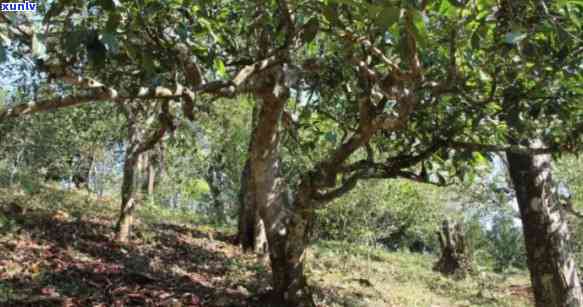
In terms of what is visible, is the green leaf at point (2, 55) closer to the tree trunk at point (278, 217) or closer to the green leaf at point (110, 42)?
the green leaf at point (110, 42)

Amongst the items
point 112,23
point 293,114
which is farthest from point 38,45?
point 293,114

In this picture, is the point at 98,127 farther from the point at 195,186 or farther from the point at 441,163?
the point at 441,163

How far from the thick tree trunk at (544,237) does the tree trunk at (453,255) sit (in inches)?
401

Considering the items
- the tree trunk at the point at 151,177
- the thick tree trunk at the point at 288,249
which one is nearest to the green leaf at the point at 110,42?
the thick tree trunk at the point at 288,249

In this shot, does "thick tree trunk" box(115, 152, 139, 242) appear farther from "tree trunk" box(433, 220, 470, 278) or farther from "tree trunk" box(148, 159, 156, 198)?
"tree trunk" box(433, 220, 470, 278)

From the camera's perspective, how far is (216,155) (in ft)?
61.2

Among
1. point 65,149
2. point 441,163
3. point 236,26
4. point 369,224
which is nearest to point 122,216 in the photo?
point 236,26

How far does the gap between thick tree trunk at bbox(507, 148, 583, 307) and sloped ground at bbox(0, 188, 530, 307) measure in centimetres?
229

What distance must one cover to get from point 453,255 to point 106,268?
11.7 meters

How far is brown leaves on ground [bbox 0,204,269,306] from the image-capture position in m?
4.08

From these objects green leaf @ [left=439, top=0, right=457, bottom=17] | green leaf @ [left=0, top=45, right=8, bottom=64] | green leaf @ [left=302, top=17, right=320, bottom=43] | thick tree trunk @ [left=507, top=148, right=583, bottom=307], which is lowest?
thick tree trunk @ [left=507, top=148, right=583, bottom=307]

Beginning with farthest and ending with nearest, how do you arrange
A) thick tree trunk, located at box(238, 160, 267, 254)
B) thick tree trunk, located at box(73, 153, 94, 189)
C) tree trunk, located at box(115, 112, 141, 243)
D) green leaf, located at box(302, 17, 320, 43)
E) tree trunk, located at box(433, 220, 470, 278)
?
thick tree trunk, located at box(73, 153, 94, 189) → tree trunk, located at box(433, 220, 470, 278) → thick tree trunk, located at box(238, 160, 267, 254) → tree trunk, located at box(115, 112, 141, 243) → green leaf, located at box(302, 17, 320, 43)

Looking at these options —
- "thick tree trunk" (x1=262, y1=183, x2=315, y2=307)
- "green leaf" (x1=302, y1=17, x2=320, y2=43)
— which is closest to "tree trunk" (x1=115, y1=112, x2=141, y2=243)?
"thick tree trunk" (x1=262, y1=183, x2=315, y2=307)

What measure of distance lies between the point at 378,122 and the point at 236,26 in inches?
79.5
